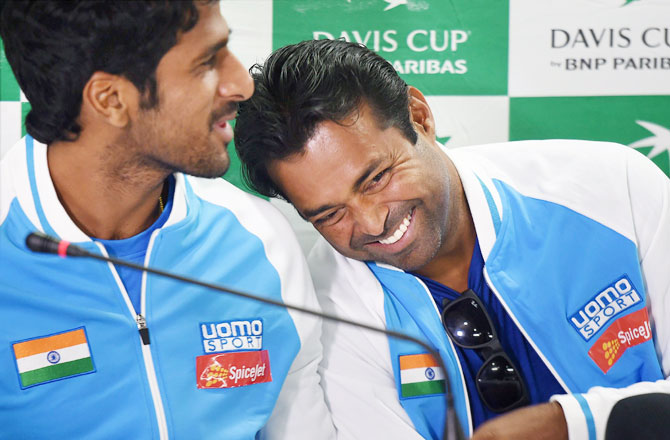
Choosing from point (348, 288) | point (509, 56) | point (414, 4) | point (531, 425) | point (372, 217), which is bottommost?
point (531, 425)

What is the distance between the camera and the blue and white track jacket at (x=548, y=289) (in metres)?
1.39

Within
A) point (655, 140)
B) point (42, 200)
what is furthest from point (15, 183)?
point (655, 140)

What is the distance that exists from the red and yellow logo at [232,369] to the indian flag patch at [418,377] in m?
0.25

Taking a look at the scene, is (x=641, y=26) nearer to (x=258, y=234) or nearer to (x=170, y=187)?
(x=258, y=234)

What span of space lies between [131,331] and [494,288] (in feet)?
2.01

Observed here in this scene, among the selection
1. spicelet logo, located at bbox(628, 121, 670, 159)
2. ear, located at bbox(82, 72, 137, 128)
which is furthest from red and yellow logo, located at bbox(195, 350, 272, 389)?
spicelet logo, located at bbox(628, 121, 670, 159)

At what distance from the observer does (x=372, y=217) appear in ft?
4.38

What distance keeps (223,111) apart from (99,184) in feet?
0.74

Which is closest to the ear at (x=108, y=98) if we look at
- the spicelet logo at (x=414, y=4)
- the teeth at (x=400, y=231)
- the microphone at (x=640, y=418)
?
the teeth at (x=400, y=231)

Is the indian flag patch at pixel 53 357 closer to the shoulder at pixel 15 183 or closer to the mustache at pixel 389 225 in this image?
the shoulder at pixel 15 183

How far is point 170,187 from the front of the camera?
137 centimetres

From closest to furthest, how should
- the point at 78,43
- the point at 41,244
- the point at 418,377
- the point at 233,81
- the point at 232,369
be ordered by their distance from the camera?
the point at 41,244 < the point at 78,43 < the point at 233,81 < the point at 232,369 < the point at 418,377

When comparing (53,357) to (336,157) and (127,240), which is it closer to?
(127,240)

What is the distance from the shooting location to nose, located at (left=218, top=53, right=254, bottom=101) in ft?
4.07
